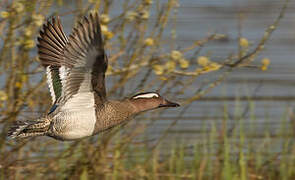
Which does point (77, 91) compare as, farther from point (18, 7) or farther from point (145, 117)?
point (145, 117)

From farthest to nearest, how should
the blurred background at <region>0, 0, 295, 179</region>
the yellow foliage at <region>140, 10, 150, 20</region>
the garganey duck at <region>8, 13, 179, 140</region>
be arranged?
the blurred background at <region>0, 0, 295, 179</region>, the yellow foliage at <region>140, 10, 150, 20</region>, the garganey duck at <region>8, 13, 179, 140</region>

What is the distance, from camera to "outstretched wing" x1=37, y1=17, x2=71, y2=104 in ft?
22.5

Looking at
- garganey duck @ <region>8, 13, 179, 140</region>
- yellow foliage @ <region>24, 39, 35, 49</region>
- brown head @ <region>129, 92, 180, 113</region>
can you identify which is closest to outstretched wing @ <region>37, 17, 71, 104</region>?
Answer: garganey duck @ <region>8, 13, 179, 140</region>

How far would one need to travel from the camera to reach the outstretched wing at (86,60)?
19.9ft

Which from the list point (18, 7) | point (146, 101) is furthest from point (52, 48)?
point (146, 101)

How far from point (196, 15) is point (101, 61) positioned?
31.0ft

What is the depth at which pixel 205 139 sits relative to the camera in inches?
343

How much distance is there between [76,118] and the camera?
258 inches

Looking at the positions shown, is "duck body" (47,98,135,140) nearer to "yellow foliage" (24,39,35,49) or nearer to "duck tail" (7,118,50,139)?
"duck tail" (7,118,50,139)

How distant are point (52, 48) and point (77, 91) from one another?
0.53 metres

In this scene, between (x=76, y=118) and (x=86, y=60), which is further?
(x=76, y=118)

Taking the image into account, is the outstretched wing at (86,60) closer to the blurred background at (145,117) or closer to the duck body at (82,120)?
the duck body at (82,120)

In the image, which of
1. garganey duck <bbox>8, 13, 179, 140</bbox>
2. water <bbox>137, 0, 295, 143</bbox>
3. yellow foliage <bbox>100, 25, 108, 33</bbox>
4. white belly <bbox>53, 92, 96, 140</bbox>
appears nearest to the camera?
garganey duck <bbox>8, 13, 179, 140</bbox>

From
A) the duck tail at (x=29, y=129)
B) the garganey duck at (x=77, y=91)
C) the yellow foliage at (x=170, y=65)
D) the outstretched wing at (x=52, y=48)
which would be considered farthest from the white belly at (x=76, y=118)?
the yellow foliage at (x=170, y=65)
